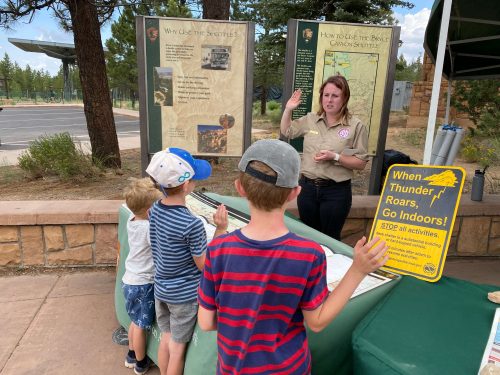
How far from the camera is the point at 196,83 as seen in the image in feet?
11.8

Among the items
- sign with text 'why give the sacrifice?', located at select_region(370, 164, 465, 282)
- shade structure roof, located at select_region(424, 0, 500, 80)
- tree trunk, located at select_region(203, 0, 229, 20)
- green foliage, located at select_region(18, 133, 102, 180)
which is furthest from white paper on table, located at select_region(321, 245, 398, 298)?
tree trunk, located at select_region(203, 0, 229, 20)

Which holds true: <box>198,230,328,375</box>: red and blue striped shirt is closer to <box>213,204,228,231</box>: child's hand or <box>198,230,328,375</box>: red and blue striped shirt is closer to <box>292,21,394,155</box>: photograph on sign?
<box>213,204,228,231</box>: child's hand

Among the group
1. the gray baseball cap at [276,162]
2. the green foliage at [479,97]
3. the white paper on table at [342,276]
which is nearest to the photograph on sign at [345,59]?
the white paper on table at [342,276]

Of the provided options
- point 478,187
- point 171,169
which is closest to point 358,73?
point 478,187

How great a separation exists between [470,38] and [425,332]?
126 inches

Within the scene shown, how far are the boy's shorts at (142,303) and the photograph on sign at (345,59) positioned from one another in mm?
2298

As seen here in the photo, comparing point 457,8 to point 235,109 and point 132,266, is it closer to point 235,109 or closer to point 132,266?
point 235,109

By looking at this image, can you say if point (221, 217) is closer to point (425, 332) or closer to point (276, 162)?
point (276, 162)

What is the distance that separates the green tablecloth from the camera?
5.14ft

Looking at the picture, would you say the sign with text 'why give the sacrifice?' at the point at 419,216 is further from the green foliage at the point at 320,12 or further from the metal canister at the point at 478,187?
the green foliage at the point at 320,12

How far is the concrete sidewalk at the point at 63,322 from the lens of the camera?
236 cm

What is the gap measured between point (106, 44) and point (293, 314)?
4463 centimetres

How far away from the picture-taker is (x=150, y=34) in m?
3.44

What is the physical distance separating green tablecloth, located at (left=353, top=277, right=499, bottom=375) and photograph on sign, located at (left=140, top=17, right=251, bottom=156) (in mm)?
2220
